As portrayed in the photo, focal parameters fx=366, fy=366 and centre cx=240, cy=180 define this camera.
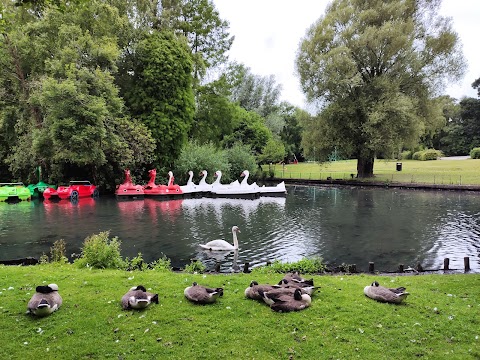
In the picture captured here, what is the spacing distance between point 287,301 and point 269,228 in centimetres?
1143

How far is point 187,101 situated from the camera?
37.3 meters

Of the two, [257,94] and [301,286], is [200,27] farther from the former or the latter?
[301,286]

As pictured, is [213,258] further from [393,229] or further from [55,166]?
[55,166]

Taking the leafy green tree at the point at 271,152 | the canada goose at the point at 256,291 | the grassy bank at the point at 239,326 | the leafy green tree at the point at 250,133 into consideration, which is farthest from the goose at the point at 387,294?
the leafy green tree at the point at 250,133

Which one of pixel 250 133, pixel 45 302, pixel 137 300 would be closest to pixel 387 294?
pixel 137 300

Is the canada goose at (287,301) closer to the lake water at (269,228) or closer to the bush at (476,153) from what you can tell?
the lake water at (269,228)

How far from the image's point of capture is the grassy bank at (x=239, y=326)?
5.60m

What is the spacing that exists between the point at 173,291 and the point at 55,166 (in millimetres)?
29806

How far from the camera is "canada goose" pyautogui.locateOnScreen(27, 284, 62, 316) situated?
21.3 feet

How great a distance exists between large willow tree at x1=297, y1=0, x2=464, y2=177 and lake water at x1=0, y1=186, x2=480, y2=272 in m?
10.2

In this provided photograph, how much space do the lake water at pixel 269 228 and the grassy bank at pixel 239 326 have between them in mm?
4576

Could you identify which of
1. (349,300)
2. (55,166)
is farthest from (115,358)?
(55,166)

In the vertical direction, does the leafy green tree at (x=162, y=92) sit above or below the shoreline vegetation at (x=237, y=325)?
above

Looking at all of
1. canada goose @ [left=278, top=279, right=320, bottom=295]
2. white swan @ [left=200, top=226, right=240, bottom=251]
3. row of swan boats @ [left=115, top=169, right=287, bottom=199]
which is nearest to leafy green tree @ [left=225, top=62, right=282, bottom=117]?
row of swan boats @ [left=115, top=169, right=287, bottom=199]
